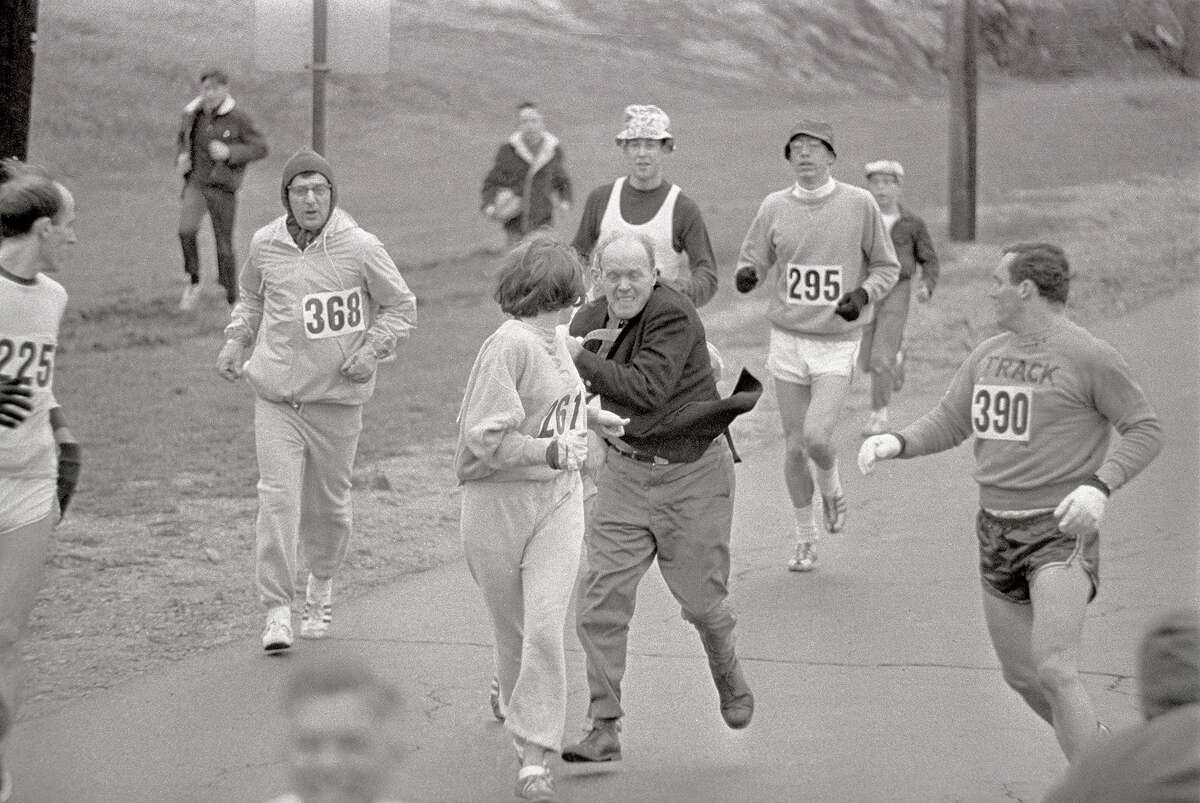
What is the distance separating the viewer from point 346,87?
88.2ft

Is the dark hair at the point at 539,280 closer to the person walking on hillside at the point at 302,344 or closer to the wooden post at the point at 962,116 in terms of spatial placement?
the person walking on hillside at the point at 302,344

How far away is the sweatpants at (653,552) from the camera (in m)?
6.35

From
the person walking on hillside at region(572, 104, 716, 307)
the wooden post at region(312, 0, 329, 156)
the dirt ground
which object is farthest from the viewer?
the wooden post at region(312, 0, 329, 156)

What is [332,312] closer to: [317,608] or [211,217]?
[317,608]

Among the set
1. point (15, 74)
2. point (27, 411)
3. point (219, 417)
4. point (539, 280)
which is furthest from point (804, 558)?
point (219, 417)

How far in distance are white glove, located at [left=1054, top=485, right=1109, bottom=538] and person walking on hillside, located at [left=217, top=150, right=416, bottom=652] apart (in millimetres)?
3265

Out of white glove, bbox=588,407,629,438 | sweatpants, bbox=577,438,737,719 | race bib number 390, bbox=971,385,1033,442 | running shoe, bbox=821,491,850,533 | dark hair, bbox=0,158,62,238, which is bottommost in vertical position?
running shoe, bbox=821,491,850,533

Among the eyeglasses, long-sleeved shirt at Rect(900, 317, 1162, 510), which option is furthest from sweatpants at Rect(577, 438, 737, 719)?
the eyeglasses

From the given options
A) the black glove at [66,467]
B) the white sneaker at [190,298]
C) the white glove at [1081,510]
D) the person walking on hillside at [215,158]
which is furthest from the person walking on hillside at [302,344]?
the white sneaker at [190,298]

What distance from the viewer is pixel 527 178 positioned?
1919cm

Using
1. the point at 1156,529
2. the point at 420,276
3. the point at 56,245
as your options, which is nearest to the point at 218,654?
the point at 56,245

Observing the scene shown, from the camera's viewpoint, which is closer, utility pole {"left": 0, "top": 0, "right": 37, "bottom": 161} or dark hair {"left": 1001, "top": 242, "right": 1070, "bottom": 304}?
dark hair {"left": 1001, "top": 242, "right": 1070, "bottom": 304}

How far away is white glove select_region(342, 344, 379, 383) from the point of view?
7734 mm

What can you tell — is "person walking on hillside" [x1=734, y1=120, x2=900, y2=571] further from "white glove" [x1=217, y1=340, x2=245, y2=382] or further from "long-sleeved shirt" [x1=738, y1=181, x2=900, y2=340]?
"white glove" [x1=217, y1=340, x2=245, y2=382]
